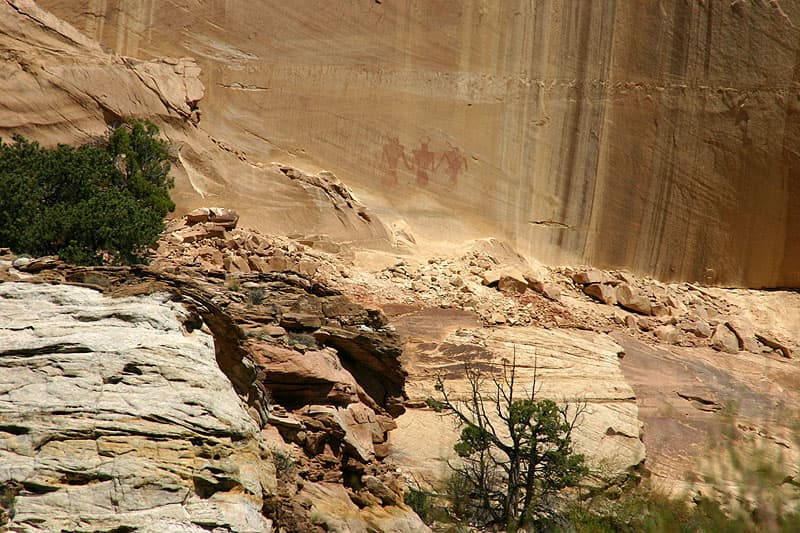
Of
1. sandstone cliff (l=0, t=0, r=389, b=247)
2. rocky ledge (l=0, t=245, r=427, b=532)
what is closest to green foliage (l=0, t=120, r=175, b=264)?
sandstone cliff (l=0, t=0, r=389, b=247)

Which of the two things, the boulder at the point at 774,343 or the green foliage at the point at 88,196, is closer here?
the green foliage at the point at 88,196

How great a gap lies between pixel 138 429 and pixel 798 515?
4897 mm

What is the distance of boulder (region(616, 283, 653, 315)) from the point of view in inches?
754

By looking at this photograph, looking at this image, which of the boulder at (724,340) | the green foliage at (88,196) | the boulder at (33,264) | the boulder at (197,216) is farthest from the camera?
the boulder at (724,340)

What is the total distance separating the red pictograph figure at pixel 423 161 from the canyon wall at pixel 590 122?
34 millimetres

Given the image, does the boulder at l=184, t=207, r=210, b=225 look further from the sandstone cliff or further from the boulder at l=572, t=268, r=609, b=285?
the boulder at l=572, t=268, r=609, b=285

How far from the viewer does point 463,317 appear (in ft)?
53.4

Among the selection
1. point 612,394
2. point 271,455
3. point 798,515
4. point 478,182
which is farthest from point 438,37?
point 798,515

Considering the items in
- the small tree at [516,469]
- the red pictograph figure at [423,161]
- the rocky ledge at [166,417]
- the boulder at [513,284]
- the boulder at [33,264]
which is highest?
the red pictograph figure at [423,161]

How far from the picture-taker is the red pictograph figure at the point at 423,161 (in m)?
20.4

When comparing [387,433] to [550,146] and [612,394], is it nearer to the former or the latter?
[612,394]

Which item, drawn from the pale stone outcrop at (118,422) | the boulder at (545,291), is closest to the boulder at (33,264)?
the pale stone outcrop at (118,422)

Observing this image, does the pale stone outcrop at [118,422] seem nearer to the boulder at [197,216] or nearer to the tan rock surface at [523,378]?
the tan rock surface at [523,378]

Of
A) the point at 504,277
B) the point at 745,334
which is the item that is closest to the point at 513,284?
the point at 504,277
